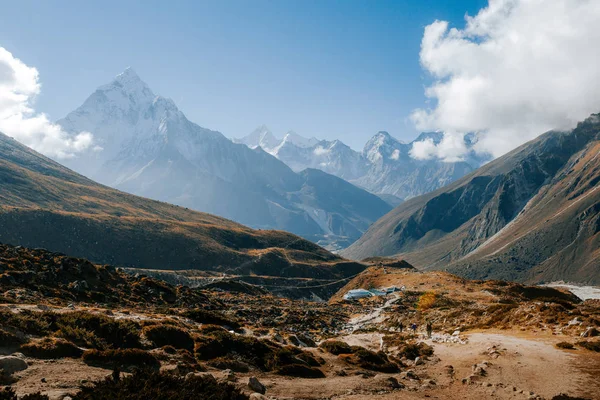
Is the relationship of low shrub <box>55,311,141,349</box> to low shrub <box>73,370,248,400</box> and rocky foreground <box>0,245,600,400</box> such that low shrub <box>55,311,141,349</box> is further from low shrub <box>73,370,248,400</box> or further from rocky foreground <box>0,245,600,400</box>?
low shrub <box>73,370,248,400</box>

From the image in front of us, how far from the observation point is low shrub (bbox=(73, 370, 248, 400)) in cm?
1344

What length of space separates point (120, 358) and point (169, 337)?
17.6ft

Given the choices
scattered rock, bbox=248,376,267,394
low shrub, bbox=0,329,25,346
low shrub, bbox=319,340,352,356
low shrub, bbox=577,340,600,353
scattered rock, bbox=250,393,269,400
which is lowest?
low shrub, bbox=0,329,25,346

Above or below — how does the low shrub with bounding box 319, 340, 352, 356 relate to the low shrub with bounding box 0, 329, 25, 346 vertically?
above

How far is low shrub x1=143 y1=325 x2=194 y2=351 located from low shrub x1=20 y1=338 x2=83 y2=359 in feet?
16.1

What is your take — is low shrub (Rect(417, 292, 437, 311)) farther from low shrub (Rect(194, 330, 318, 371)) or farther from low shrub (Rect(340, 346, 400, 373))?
low shrub (Rect(194, 330, 318, 371))

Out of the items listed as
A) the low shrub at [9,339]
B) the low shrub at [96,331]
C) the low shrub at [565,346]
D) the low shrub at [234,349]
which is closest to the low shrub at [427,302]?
the low shrub at [565,346]

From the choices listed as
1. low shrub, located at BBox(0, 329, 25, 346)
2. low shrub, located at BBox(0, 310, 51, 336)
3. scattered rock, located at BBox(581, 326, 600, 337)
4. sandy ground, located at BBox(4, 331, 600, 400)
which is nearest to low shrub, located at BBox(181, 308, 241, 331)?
sandy ground, located at BBox(4, 331, 600, 400)

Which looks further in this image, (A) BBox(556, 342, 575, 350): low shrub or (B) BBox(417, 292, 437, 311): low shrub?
(B) BBox(417, 292, 437, 311): low shrub

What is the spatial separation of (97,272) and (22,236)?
451 ft

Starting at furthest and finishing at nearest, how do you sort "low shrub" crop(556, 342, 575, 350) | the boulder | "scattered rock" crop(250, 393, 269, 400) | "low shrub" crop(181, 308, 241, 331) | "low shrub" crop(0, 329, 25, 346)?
"low shrub" crop(181, 308, 241, 331)
"low shrub" crop(556, 342, 575, 350)
"low shrub" crop(0, 329, 25, 346)
"scattered rock" crop(250, 393, 269, 400)
the boulder

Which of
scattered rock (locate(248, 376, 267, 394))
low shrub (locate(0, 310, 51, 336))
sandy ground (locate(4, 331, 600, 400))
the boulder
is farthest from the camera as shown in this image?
low shrub (locate(0, 310, 51, 336))

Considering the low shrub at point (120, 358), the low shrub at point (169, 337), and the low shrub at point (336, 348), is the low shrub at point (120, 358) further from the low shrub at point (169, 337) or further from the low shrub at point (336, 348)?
the low shrub at point (336, 348)

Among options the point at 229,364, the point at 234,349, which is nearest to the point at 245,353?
the point at 234,349
